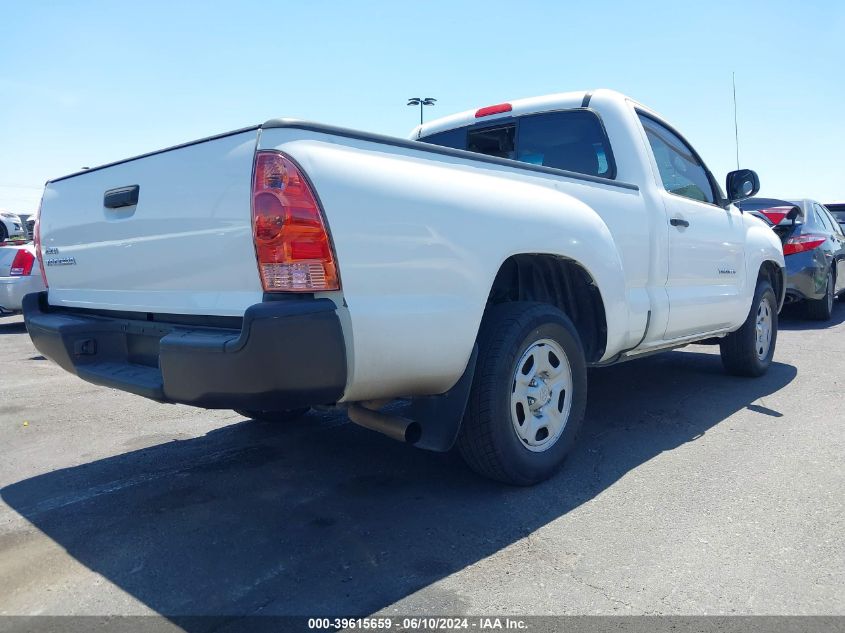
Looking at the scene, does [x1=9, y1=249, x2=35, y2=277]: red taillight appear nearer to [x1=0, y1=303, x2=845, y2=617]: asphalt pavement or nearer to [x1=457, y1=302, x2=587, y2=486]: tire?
[x1=0, y1=303, x2=845, y2=617]: asphalt pavement

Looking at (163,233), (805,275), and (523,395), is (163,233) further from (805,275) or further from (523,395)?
(805,275)

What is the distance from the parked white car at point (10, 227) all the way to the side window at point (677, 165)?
19380mm

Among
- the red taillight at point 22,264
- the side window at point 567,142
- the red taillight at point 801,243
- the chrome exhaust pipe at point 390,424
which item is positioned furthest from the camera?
the red taillight at point 22,264

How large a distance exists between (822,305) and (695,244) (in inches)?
225

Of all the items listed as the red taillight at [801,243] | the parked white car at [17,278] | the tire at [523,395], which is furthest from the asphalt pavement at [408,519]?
the parked white car at [17,278]

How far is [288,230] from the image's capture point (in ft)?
7.88

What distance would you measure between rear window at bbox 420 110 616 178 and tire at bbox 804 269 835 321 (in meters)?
6.41

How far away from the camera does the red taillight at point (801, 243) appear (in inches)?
353

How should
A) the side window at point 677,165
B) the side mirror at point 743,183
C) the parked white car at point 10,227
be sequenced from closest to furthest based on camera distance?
the side window at point 677,165
the side mirror at point 743,183
the parked white car at point 10,227

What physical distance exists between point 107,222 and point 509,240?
179 cm

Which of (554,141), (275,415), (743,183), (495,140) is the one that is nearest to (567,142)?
(554,141)

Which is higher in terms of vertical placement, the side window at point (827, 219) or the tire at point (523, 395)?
the side window at point (827, 219)

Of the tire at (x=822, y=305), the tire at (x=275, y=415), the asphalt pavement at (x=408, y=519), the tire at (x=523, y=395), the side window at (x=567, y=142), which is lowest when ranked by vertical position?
the tire at (x=822, y=305)

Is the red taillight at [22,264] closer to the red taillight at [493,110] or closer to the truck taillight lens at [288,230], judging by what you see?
the red taillight at [493,110]
